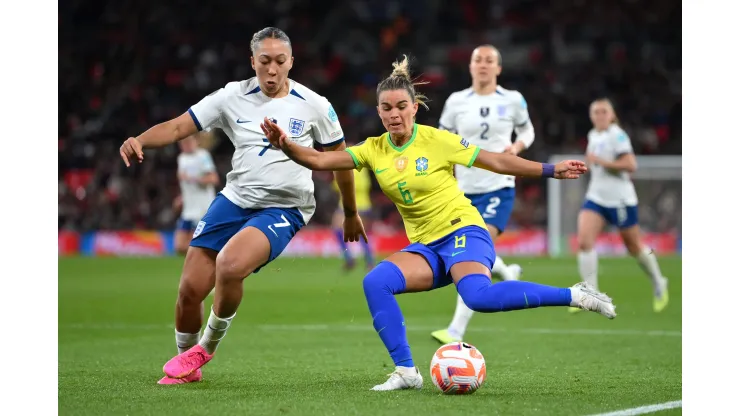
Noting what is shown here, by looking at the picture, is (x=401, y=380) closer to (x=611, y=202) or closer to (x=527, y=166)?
(x=527, y=166)

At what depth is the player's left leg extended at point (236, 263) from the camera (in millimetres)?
5840

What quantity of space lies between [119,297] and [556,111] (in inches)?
566

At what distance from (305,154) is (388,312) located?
1.00m

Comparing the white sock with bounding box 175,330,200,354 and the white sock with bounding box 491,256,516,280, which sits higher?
the white sock with bounding box 491,256,516,280

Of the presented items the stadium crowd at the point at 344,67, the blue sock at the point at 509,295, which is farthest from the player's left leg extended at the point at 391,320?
the stadium crowd at the point at 344,67

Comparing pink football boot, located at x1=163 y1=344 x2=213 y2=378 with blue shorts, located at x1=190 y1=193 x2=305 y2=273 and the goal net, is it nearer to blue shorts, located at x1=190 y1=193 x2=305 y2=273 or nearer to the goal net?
blue shorts, located at x1=190 y1=193 x2=305 y2=273

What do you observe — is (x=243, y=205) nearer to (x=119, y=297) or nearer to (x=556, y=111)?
(x=119, y=297)

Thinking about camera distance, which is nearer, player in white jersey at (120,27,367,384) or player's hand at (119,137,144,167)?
player's hand at (119,137,144,167)

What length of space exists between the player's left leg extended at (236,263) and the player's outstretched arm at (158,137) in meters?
0.67

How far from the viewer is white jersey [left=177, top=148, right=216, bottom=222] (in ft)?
45.1

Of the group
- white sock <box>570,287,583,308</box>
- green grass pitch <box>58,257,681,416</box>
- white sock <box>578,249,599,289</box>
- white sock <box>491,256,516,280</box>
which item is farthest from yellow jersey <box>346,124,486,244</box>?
white sock <box>578,249,599,289</box>

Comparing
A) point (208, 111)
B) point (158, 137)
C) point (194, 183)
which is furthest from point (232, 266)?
point (194, 183)

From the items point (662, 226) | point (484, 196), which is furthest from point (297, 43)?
point (484, 196)

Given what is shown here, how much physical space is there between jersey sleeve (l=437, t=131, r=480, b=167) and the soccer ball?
3.56ft
